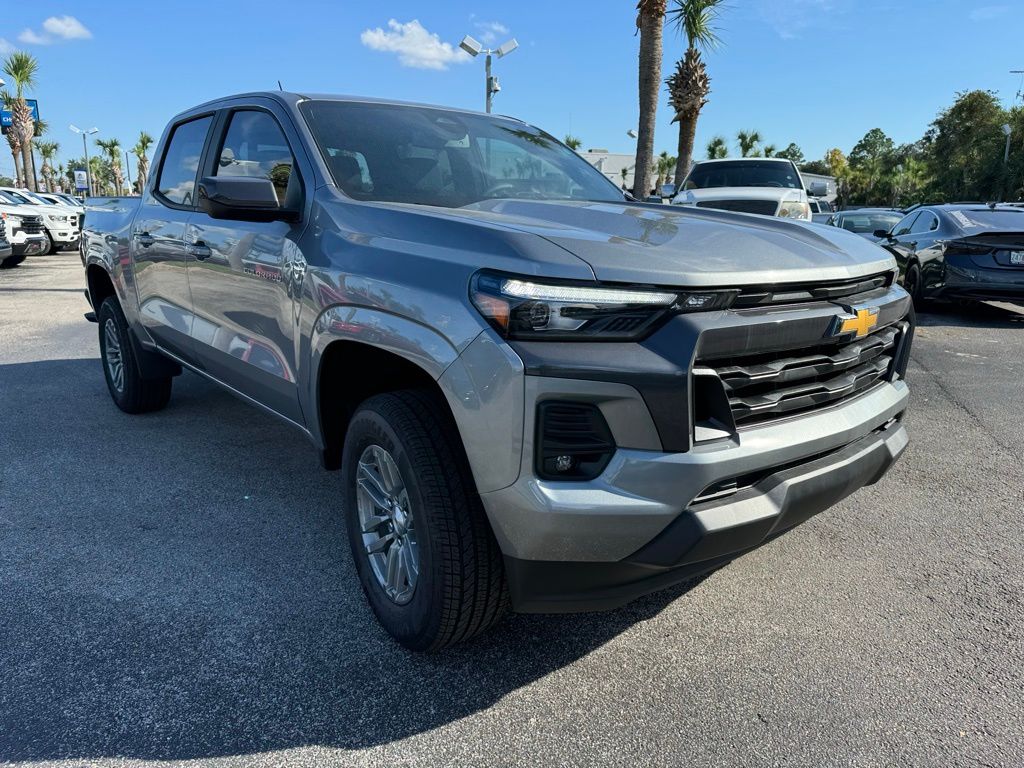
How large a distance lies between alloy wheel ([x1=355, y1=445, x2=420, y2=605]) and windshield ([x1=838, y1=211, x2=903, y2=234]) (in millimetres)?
13438

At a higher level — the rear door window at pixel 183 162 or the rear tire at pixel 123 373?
the rear door window at pixel 183 162

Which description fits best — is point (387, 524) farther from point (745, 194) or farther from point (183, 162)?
point (745, 194)

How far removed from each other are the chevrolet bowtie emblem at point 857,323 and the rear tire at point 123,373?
165 inches

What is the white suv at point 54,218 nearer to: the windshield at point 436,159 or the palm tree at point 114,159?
the windshield at point 436,159

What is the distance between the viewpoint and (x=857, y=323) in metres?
2.33

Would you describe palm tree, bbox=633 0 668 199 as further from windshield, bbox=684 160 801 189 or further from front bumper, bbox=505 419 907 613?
front bumper, bbox=505 419 907 613

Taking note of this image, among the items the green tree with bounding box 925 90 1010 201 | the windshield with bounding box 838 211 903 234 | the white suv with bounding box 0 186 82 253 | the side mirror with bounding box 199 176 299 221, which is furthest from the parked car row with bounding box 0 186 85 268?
the green tree with bounding box 925 90 1010 201

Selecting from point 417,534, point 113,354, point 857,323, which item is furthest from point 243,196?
point 113,354

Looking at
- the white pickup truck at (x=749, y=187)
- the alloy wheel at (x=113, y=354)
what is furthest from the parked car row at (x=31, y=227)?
the white pickup truck at (x=749, y=187)

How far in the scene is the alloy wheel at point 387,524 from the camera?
93.5 inches

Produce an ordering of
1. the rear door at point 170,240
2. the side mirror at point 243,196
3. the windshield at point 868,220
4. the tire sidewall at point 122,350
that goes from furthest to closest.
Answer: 1. the windshield at point 868,220
2. the tire sidewall at point 122,350
3. the rear door at point 170,240
4. the side mirror at point 243,196

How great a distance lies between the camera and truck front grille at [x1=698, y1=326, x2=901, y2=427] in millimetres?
2031

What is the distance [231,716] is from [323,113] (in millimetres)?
2301

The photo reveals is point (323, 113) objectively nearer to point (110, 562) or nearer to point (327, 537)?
point (327, 537)
